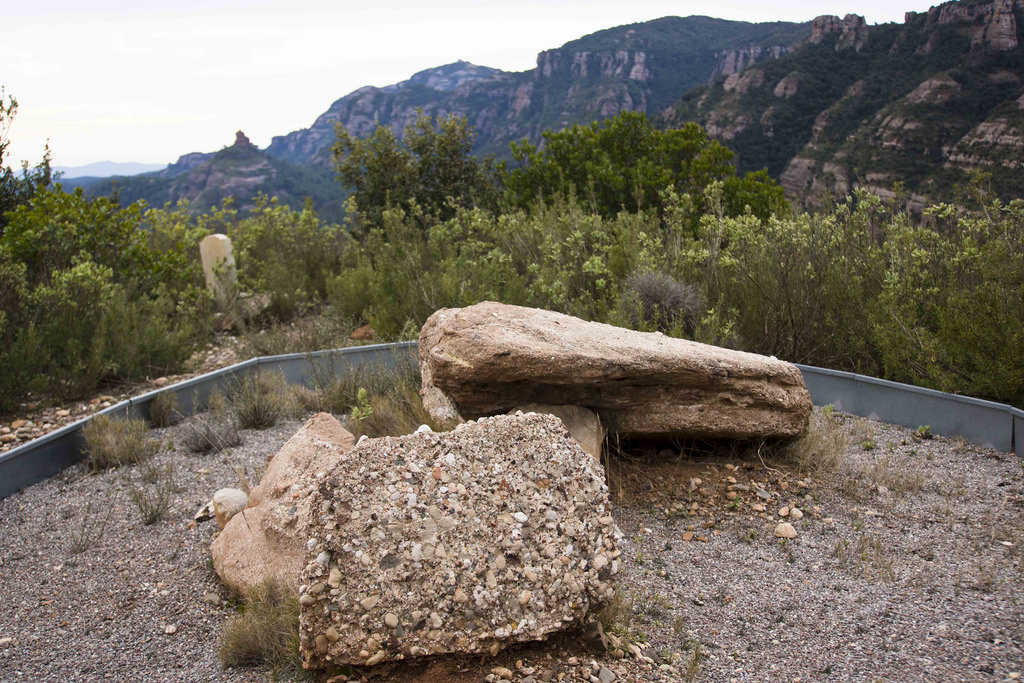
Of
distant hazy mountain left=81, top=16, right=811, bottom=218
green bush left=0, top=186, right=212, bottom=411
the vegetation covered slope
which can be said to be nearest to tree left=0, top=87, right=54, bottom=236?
green bush left=0, top=186, right=212, bottom=411

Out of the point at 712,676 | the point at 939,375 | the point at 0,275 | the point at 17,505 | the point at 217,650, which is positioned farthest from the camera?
the point at 0,275

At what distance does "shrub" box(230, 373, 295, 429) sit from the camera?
5832 millimetres

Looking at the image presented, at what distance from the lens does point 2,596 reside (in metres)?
3.51

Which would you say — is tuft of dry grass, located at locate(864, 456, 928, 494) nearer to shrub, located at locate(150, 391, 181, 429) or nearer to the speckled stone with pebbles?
the speckled stone with pebbles

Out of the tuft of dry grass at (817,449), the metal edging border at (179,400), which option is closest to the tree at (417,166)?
the metal edging border at (179,400)

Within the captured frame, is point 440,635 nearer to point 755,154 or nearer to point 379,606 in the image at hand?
point 379,606

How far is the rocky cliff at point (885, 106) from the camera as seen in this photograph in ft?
55.7

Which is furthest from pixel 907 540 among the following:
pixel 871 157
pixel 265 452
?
pixel 871 157

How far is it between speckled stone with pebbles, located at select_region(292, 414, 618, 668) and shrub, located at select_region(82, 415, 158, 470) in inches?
125

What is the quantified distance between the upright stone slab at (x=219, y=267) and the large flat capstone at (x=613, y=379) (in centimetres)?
614

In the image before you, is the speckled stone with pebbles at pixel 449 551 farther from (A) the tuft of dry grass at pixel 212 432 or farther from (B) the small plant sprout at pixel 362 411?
(A) the tuft of dry grass at pixel 212 432

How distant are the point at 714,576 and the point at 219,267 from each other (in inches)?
330

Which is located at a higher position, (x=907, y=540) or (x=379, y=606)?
(x=379, y=606)

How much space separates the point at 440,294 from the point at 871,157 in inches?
742
